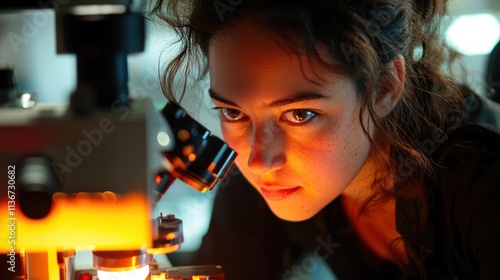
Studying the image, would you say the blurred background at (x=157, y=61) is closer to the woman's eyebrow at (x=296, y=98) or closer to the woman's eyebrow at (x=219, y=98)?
the woman's eyebrow at (x=219, y=98)

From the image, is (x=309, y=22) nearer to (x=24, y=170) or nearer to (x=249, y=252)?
(x=24, y=170)

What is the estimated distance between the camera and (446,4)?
5.05 ft

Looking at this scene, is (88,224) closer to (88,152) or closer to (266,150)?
(88,152)

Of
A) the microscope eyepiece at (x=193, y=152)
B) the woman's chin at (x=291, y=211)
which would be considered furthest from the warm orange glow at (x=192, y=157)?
the woman's chin at (x=291, y=211)

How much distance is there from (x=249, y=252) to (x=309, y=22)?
840 millimetres

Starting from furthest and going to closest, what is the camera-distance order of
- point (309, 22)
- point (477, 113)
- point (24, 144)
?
1. point (477, 113)
2. point (309, 22)
3. point (24, 144)

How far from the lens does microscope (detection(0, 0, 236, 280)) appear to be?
0.82 meters

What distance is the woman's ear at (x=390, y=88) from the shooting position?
1345 mm

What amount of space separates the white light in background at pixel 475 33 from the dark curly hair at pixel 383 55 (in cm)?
122

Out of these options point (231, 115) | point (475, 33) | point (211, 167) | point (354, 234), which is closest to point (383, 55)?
point (231, 115)

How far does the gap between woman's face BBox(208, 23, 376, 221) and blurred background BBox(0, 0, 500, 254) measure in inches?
12.1

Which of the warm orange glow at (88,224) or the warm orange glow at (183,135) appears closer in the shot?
the warm orange glow at (88,224)

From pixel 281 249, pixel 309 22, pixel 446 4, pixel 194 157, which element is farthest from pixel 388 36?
pixel 281 249

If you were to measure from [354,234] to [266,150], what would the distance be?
23.1 inches
